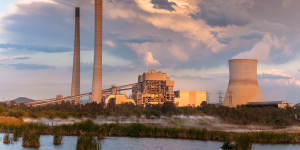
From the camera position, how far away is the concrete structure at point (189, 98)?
8919 centimetres

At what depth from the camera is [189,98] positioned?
3546 inches

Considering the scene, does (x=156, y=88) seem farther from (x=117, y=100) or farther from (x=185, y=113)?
(x=185, y=113)

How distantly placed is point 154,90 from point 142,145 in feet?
175

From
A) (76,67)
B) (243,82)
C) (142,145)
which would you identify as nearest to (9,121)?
(142,145)

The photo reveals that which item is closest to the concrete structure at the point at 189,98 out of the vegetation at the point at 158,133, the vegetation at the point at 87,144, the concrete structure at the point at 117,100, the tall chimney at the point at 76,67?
the concrete structure at the point at 117,100

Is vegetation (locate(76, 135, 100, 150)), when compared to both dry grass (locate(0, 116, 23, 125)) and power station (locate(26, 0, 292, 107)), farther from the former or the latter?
power station (locate(26, 0, 292, 107))

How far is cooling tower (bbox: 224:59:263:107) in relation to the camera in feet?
240

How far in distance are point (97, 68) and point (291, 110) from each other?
3961 cm

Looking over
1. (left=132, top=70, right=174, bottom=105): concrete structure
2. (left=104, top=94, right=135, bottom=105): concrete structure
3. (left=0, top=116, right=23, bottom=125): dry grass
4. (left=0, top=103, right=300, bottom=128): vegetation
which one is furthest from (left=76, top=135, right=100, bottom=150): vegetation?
(left=132, top=70, right=174, bottom=105): concrete structure

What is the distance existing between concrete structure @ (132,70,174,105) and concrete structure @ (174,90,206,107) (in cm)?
187

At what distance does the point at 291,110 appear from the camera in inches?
2936

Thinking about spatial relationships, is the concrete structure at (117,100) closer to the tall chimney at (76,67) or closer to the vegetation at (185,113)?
the vegetation at (185,113)

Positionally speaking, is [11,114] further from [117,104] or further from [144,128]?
[144,128]

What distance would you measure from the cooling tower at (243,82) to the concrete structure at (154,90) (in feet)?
52.7
